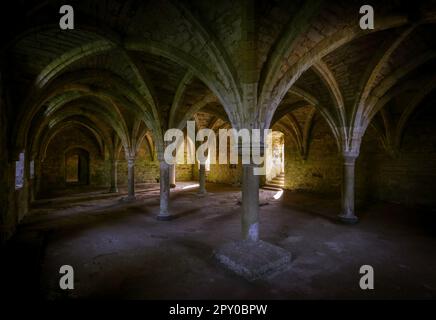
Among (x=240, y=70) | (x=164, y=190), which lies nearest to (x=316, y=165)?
(x=164, y=190)

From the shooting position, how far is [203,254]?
4867mm

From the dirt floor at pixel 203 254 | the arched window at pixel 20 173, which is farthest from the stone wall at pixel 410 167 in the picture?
the arched window at pixel 20 173

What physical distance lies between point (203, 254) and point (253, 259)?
118 cm

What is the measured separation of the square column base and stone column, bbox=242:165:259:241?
0.20 meters

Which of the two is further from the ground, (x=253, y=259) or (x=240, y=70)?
(x=240, y=70)

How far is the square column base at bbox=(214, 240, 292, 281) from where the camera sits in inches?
154

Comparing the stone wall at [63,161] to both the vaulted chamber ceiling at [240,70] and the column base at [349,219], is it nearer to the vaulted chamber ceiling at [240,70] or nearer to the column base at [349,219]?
the vaulted chamber ceiling at [240,70]

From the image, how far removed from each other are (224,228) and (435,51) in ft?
21.3

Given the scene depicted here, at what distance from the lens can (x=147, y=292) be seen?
11.3 ft

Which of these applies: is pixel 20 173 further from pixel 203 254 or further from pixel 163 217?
pixel 203 254

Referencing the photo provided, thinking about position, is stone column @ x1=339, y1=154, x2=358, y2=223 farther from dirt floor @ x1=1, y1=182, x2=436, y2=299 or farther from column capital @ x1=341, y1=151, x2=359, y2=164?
dirt floor @ x1=1, y1=182, x2=436, y2=299

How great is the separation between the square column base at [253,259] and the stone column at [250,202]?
200mm
